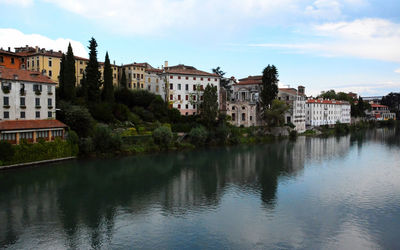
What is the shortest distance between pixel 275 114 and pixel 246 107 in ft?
19.4

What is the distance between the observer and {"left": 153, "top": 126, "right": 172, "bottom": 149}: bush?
4181 centimetres

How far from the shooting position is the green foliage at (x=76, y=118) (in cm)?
3562

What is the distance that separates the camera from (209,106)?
48.8m

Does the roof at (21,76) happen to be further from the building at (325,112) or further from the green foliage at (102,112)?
the building at (325,112)

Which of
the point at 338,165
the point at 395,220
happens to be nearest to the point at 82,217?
the point at 395,220

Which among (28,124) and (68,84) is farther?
(68,84)

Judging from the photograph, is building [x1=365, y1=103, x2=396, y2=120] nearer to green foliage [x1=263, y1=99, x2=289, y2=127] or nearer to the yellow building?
green foliage [x1=263, y1=99, x2=289, y2=127]

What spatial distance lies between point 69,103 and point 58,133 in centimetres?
526

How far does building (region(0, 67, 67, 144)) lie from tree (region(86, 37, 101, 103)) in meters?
7.87

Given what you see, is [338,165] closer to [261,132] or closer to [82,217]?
[261,132]

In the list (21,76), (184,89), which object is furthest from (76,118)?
(184,89)

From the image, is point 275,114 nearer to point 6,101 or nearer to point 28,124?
point 28,124

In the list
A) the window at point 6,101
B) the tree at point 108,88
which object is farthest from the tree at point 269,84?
the window at point 6,101

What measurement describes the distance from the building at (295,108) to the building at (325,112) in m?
3.99
